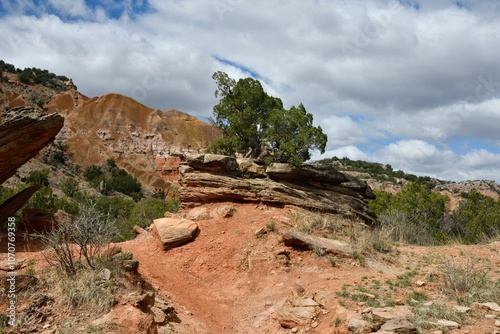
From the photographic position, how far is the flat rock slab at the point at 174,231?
13.0 meters

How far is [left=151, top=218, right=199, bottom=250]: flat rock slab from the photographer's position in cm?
Result: 1298

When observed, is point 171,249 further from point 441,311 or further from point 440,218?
point 440,218

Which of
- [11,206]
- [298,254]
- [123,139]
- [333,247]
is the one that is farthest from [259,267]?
[123,139]

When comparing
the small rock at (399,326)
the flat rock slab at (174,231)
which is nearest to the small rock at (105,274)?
the flat rock slab at (174,231)

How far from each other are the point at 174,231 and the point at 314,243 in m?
4.88

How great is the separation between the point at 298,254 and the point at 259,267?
3.91 feet

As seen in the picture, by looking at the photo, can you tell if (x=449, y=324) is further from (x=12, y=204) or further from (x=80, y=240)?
(x=12, y=204)

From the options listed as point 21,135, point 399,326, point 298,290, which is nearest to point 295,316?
point 298,290

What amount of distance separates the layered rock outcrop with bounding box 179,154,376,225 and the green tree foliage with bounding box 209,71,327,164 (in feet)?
2.98

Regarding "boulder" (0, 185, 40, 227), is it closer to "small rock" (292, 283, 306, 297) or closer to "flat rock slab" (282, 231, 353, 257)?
"flat rock slab" (282, 231, 353, 257)

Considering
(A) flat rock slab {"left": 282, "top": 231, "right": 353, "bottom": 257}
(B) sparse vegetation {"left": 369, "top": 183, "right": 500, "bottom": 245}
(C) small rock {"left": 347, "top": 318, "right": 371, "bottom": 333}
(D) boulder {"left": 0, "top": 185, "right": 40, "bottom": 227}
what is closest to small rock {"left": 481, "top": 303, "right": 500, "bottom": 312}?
(C) small rock {"left": 347, "top": 318, "right": 371, "bottom": 333}

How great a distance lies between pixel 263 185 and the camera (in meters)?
15.0

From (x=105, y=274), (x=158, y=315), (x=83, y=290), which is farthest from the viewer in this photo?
(x=158, y=315)

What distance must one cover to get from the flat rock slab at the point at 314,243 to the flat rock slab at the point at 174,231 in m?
3.50
